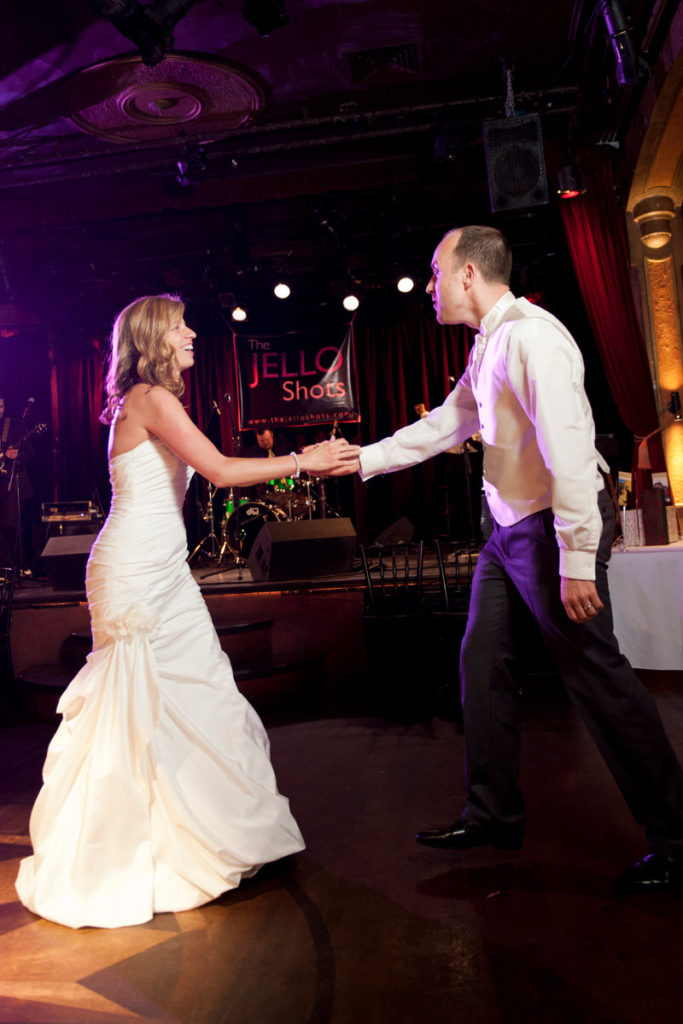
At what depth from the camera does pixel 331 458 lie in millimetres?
2545

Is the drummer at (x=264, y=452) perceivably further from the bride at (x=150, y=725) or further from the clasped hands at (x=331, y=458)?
the bride at (x=150, y=725)

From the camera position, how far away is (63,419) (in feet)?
34.1

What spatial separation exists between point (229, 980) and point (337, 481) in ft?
27.1

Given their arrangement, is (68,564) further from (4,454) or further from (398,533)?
(398,533)

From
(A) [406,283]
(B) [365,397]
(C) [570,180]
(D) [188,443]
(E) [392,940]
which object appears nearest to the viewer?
(E) [392,940]

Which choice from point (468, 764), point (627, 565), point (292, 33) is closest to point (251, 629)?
point (627, 565)

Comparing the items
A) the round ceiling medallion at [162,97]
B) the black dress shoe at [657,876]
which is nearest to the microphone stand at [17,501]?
the round ceiling medallion at [162,97]

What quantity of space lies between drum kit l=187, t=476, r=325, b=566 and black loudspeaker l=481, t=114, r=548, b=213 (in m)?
3.82

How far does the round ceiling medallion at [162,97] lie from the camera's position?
4.68m

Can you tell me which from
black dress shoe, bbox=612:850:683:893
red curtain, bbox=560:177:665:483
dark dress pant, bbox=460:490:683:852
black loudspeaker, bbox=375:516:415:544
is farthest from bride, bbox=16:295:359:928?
black loudspeaker, bbox=375:516:415:544

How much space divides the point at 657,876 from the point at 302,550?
148 inches

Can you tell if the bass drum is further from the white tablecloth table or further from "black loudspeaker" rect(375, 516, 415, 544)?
the white tablecloth table

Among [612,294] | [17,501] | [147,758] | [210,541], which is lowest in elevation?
[147,758]

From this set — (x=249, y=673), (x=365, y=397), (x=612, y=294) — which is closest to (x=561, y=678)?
(x=249, y=673)
